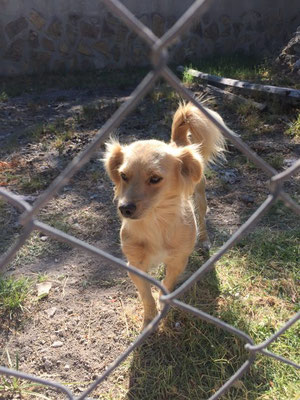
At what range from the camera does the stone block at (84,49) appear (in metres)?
7.78

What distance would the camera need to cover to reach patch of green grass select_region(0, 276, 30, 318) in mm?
2527

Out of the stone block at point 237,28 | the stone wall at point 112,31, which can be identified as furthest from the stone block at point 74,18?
the stone block at point 237,28

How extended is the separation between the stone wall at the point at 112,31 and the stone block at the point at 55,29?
0.06 ft

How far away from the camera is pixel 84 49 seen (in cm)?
783

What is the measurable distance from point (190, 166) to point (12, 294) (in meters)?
1.51

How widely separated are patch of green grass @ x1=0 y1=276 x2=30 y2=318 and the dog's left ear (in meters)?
1.40

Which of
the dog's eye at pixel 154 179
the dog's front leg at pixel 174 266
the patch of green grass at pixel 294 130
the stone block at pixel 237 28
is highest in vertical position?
the stone block at pixel 237 28

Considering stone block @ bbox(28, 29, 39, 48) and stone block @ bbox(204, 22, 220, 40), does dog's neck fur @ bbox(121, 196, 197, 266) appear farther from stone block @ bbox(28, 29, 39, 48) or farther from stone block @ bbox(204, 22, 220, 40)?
stone block @ bbox(204, 22, 220, 40)

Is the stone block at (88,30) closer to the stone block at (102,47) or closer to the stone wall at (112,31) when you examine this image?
the stone wall at (112,31)

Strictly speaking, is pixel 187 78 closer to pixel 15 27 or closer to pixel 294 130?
pixel 294 130

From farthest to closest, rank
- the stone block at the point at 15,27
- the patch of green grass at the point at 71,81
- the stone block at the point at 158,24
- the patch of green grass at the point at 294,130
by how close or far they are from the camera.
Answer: the stone block at the point at 158,24
the stone block at the point at 15,27
the patch of green grass at the point at 71,81
the patch of green grass at the point at 294,130

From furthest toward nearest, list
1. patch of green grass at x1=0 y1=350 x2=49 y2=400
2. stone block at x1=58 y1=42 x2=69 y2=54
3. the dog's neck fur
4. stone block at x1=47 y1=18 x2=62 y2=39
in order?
stone block at x1=58 y1=42 x2=69 y2=54 → stone block at x1=47 y1=18 x2=62 y2=39 → the dog's neck fur → patch of green grass at x1=0 y1=350 x2=49 y2=400

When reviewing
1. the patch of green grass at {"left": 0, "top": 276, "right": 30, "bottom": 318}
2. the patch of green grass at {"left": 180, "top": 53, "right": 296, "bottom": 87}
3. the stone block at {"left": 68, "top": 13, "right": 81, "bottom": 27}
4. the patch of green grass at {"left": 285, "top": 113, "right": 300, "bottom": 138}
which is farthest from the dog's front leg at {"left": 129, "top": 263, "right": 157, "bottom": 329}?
the stone block at {"left": 68, "top": 13, "right": 81, "bottom": 27}

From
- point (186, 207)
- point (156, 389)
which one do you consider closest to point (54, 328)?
point (156, 389)
